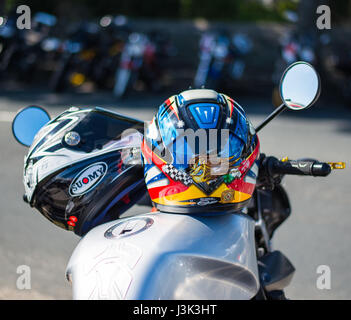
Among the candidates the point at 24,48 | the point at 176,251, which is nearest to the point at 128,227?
the point at 176,251

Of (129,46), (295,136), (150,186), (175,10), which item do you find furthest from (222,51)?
(150,186)

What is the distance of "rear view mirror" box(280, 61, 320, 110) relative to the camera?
7.13 feet

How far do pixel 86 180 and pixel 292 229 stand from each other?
2.70 m

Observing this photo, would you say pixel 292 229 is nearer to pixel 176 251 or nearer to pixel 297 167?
pixel 297 167

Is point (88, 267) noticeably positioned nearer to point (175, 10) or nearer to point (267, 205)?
point (267, 205)

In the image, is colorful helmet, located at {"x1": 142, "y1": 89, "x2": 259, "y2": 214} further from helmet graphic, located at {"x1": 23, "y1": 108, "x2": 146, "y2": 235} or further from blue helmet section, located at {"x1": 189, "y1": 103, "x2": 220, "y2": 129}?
helmet graphic, located at {"x1": 23, "y1": 108, "x2": 146, "y2": 235}

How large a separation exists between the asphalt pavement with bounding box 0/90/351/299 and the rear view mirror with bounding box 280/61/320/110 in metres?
1.66

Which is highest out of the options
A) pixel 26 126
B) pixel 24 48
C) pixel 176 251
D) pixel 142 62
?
pixel 26 126

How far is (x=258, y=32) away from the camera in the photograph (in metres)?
12.7

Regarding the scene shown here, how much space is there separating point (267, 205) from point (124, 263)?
1300 mm

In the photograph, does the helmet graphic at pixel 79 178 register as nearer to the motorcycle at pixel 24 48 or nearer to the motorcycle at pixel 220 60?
the motorcycle at pixel 220 60

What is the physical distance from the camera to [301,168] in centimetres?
214

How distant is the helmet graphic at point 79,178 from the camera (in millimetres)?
2141

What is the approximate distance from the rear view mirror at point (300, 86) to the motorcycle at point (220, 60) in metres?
8.47
